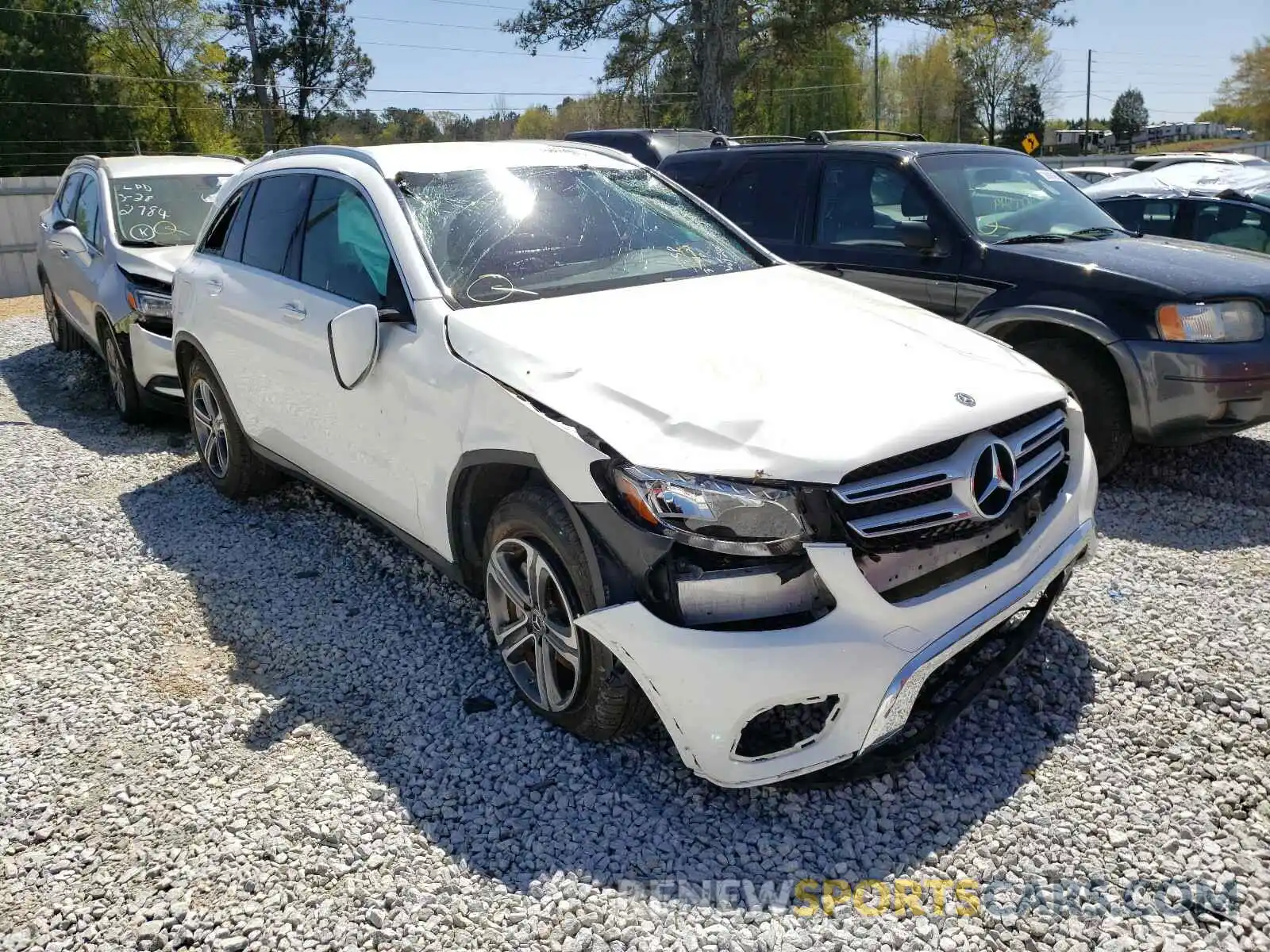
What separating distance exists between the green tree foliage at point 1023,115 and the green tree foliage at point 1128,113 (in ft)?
30.7

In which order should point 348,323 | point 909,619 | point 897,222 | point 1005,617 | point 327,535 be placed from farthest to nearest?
point 897,222 → point 327,535 → point 348,323 → point 1005,617 → point 909,619

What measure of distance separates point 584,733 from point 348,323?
1.65m

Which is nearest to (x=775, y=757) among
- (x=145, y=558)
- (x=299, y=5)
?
(x=145, y=558)

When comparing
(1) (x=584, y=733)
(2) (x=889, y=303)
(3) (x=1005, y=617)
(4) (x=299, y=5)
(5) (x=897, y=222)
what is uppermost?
(4) (x=299, y=5)

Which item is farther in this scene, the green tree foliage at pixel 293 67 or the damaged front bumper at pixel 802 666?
the green tree foliage at pixel 293 67

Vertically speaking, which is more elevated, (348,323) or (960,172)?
(960,172)

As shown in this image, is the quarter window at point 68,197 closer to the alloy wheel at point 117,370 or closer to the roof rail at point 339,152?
the alloy wheel at point 117,370

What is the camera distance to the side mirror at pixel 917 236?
553 centimetres

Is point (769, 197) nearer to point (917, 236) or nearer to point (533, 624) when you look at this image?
point (917, 236)

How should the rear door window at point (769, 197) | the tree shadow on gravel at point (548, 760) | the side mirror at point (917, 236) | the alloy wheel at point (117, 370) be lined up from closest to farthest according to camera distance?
the tree shadow on gravel at point (548, 760), the side mirror at point (917, 236), the rear door window at point (769, 197), the alloy wheel at point (117, 370)

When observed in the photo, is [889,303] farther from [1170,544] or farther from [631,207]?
[1170,544]

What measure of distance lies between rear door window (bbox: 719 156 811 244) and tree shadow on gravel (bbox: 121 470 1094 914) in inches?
136

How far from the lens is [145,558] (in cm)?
483

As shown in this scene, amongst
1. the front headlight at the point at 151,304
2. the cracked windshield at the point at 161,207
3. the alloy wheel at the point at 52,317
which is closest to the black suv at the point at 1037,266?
the front headlight at the point at 151,304
